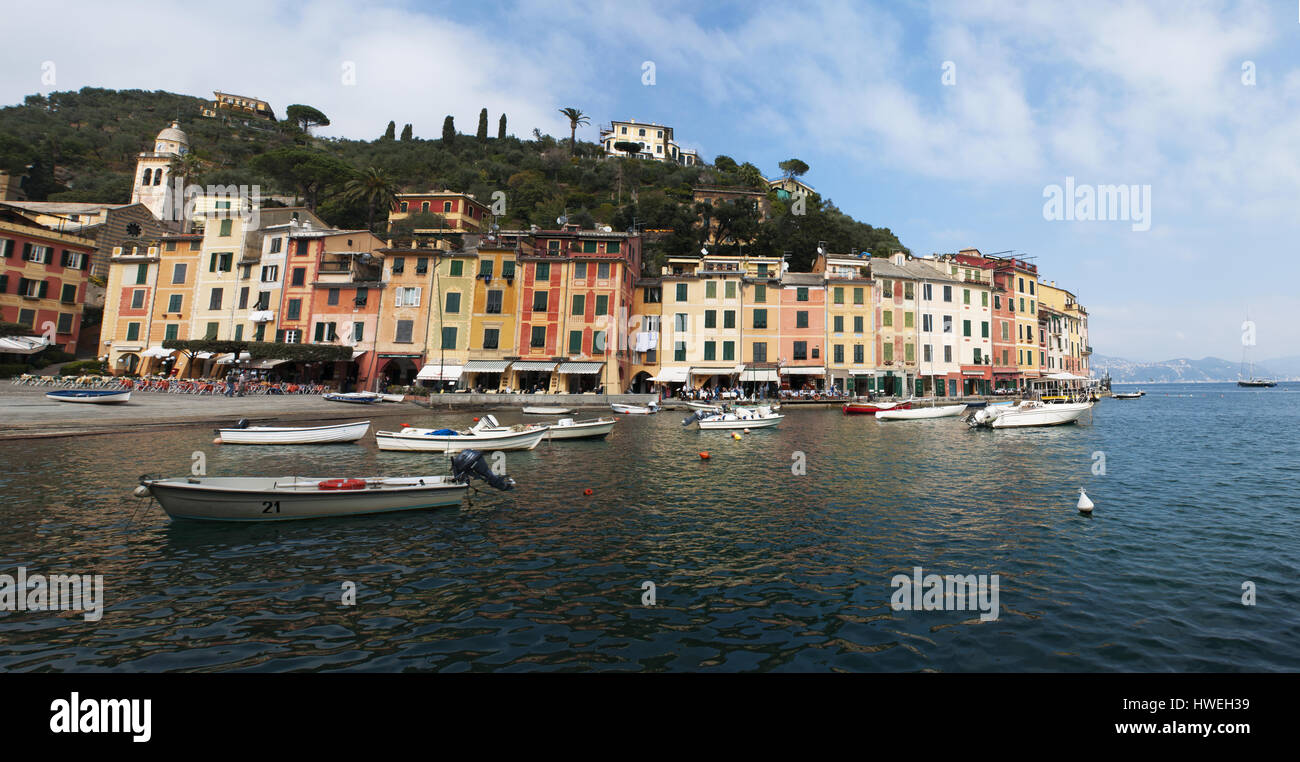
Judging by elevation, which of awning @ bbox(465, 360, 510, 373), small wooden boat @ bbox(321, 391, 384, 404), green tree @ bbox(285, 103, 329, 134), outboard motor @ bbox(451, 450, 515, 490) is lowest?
outboard motor @ bbox(451, 450, 515, 490)

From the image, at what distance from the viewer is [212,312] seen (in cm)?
4778

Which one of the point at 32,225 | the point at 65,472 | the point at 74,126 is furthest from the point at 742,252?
the point at 74,126

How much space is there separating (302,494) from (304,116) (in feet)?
437

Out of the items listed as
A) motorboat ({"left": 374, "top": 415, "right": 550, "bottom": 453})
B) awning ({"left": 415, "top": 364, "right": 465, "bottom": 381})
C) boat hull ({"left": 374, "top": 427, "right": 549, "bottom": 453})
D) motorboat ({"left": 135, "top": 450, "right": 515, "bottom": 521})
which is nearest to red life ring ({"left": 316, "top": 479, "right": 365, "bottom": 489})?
motorboat ({"left": 135, "top": 450, "right": 515, "bottom": 521})

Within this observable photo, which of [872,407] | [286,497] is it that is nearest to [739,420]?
[872,407]

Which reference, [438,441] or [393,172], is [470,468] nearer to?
[438,441]

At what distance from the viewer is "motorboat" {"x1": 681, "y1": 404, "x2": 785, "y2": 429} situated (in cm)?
3048

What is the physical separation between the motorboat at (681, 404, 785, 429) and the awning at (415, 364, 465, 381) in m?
22.9

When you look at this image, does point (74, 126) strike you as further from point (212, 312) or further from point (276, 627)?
point (276, 627)

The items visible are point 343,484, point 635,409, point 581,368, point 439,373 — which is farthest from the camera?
point 581,368

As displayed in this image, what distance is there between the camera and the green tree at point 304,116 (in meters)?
113

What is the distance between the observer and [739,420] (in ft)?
101

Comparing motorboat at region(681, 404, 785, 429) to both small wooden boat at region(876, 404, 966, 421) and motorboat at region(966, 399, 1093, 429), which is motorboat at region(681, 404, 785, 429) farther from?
motorboat at region(966, 399, 1093, 429)

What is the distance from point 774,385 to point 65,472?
44965 mm
